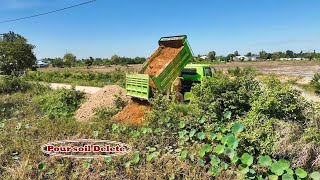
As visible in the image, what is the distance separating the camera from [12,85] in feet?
60.2

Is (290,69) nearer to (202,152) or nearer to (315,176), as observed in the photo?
(202,152)

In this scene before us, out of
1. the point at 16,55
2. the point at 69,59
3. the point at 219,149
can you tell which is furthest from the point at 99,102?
the point at 69,59

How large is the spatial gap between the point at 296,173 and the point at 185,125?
2.32 metres

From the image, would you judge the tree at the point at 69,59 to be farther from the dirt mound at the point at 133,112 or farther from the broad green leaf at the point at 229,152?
the broad green leaf at the point at 229,152

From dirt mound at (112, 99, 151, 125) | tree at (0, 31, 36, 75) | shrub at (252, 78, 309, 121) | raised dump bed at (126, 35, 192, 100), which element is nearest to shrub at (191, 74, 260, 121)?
shrub at (252, 78, 309, 121)

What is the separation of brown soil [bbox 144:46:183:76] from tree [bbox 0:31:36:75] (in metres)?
27.0

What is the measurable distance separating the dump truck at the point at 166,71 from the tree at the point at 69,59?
6375 cm

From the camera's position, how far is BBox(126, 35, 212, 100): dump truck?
32.3 ft

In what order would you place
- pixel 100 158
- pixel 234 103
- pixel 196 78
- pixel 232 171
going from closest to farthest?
1. pixel 232 171
2. pixel 100 158
3. pixel 234 103
4. pixel 196 78

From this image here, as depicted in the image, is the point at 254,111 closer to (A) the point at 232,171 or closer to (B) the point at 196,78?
(A) the point at 232,171

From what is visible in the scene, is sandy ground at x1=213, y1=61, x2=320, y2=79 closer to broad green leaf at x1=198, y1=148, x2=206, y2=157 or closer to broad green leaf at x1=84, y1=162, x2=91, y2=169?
broad green leaf at x1=198, y1=148, x2=206, y2=157

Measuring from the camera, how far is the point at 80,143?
17.2 feet

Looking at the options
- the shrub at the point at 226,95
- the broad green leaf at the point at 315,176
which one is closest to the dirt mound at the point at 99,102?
the shrub at the point at 226,95

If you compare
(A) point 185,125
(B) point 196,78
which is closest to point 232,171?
(A) point 185,125
